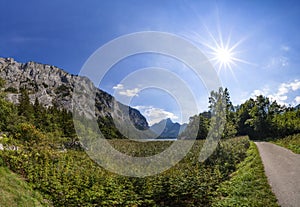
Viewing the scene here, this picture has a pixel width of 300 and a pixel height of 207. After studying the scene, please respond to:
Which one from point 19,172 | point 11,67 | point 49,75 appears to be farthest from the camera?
point 49,75

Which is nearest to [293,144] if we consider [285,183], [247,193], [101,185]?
[285,183]

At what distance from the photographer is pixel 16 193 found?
812cm

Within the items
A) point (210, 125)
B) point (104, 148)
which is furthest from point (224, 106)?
point (104, 148)

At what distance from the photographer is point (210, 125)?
18.3m

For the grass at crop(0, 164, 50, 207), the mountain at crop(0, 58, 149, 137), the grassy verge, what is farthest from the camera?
the mountain at crop(0, 58, 149, 137)

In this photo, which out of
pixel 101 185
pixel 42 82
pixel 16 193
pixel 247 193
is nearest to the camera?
pixel 16 193

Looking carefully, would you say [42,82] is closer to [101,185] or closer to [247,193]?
[101,185]

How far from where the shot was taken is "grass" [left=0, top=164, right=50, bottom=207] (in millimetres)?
7571

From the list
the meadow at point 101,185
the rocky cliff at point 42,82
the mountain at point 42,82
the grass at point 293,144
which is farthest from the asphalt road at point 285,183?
the rocky cliff at point 42,82

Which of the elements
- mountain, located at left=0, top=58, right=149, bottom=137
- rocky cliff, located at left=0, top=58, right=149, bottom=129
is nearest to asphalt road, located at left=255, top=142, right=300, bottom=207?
mountain, located at left=0, top=58, right=149, bottom=137

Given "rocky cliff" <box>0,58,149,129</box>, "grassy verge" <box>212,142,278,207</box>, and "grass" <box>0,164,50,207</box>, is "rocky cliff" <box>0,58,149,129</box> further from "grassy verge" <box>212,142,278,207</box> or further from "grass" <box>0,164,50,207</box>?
"grass" <box>0,164,50,207</box>

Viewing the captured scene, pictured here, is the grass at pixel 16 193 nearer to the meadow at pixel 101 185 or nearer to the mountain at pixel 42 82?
the meadow at pixel 101 185

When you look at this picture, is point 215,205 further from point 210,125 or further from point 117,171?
point 210,125

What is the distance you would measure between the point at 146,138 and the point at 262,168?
7.55 meters
